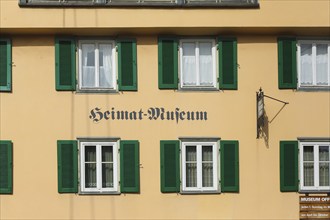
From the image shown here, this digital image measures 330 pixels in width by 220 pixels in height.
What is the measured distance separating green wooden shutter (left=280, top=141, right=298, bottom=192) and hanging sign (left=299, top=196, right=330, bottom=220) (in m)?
0.44

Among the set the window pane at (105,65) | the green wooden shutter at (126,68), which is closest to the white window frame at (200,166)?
the green wooden shutter at (126,68)

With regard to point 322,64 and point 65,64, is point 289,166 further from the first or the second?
point 65,64

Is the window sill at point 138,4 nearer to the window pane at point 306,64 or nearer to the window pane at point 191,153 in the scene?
the window pane at point 306,64

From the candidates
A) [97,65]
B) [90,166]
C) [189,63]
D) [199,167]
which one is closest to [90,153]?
[90,166]

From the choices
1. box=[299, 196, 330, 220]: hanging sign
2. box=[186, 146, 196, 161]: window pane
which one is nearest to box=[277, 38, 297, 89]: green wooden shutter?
box=[186, 146, 196, 161]: window pane

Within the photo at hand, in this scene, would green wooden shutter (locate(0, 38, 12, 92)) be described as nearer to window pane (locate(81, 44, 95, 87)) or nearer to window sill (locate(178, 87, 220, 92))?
window pane (locate(81, 44, 95, 87))

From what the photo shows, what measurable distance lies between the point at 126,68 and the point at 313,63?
16.1 feet

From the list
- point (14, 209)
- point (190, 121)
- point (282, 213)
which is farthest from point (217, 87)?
point (14, 209)

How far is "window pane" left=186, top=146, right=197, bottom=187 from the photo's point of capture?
17.4 meters

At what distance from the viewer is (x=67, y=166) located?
17.1 meters

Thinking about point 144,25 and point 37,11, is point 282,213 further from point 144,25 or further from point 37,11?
point 37,11

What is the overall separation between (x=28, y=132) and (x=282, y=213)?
686 centimetres

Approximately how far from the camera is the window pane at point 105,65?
17.5 m

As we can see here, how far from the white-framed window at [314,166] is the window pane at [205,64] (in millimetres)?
2933
